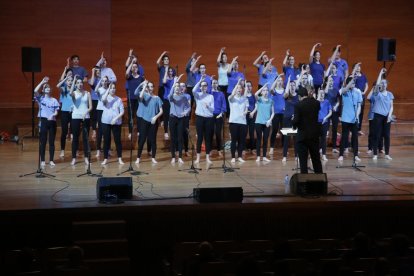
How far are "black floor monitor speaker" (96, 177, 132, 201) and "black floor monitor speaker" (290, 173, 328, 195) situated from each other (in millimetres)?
2162

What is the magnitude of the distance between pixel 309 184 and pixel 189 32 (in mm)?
7805

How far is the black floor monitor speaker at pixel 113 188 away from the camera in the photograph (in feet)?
27.0

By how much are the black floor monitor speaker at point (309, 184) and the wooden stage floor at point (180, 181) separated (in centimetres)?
11

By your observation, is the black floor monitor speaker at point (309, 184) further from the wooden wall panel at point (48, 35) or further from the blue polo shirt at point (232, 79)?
the wooden wall panel at point (48, 35)

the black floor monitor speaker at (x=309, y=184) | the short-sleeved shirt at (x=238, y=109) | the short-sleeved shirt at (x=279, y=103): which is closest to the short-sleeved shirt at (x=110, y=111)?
the short-sleeved shirt at (x=238, y=109)

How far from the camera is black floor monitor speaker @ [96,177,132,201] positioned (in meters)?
8.23

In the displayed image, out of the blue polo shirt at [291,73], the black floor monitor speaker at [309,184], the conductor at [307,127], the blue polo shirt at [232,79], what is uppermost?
the blue polo shirt at [291,73]

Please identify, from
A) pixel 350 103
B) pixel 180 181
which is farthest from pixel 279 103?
pixel 180 181

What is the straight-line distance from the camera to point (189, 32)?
1555 centimetres

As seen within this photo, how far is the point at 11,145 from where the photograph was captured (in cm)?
1346

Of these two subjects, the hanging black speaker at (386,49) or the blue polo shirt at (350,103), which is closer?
the blue polo shirt at (350,103)

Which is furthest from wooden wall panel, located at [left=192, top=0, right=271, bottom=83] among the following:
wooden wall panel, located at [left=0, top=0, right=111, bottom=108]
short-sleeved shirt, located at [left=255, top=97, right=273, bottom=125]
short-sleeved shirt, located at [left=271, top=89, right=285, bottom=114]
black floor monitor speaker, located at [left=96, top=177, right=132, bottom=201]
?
black floor monitor speaker, located at [left=96, top=177, right=132, bottom=201]

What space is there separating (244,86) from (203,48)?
4.01 meters

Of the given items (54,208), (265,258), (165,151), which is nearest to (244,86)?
(165,151)
